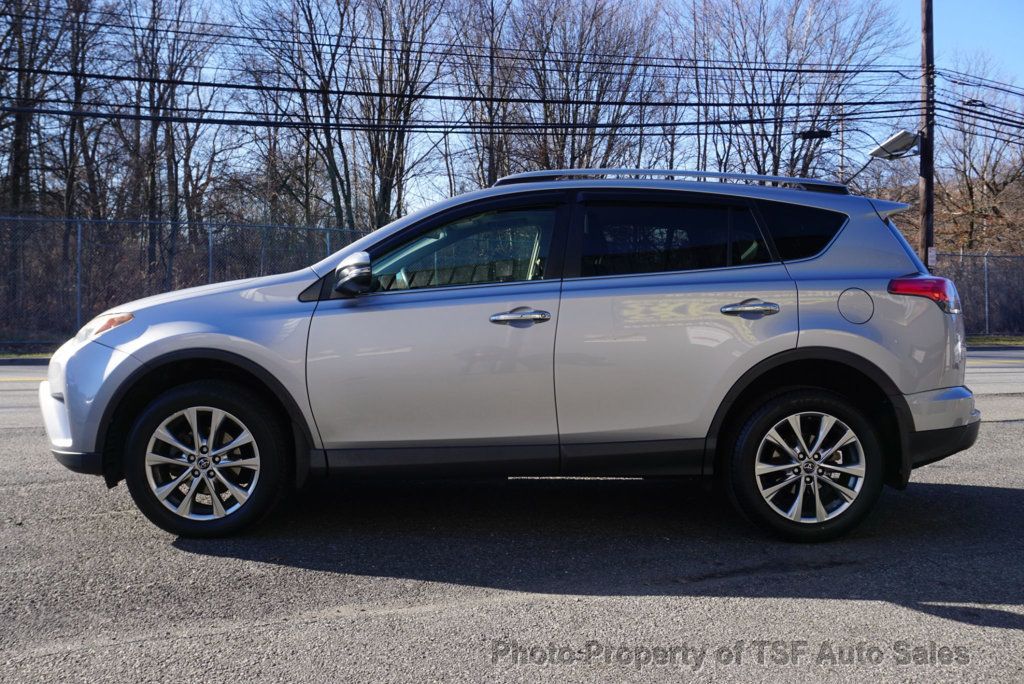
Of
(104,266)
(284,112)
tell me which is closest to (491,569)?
(104,266)

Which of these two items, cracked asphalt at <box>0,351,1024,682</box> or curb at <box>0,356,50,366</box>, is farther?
curb at <box>0,356,50,366</box>


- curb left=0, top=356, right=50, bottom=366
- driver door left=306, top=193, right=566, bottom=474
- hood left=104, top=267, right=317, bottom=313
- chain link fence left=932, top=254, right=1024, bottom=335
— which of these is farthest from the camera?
chain link fence left=932, top=254, right=1024, bottom=335

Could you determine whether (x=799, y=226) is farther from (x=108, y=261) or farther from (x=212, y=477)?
(x=108, y=261)

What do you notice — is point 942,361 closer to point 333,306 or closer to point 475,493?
point 475,493

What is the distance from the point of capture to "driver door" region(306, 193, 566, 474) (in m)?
4.44

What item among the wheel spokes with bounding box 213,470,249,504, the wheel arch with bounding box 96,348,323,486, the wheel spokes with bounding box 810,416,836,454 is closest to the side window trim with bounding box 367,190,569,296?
the wheel arch with bounding box 96,348,323,486

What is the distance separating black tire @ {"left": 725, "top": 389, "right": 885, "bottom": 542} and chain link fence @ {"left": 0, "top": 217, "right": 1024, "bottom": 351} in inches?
708

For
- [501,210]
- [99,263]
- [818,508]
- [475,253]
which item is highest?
[99,263]

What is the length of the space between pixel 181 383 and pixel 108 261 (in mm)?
17148

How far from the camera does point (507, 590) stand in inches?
153

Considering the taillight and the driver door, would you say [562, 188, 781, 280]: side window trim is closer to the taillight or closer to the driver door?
the driver door

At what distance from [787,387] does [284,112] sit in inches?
1222

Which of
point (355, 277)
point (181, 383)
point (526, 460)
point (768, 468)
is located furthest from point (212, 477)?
point (768, 468)

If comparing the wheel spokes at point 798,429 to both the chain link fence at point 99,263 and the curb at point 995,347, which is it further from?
the curb at point 995,347
